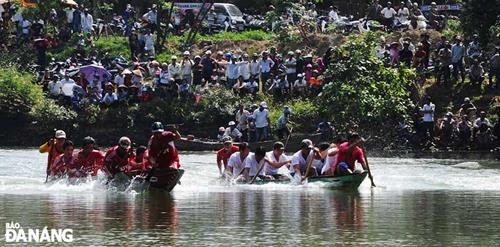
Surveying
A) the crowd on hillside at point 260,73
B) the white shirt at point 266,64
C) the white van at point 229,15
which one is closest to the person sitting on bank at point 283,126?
the crowd on hillside at point 260,73

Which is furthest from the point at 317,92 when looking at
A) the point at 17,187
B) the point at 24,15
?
the point at 17,187

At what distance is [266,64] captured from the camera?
4550 cm

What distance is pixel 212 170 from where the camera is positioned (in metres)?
34.8

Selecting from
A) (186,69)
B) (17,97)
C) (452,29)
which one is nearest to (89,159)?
(186,69)

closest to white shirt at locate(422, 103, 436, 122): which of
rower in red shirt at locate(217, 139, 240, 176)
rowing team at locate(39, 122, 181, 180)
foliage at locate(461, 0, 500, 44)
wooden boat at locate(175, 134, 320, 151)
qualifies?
wooden boat at locate(175, 134, 320, 151)

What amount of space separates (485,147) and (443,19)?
1137cm

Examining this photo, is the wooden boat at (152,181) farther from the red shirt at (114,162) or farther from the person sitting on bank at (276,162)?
the person sitting on bank at (276,162)

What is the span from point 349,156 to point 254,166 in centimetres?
239

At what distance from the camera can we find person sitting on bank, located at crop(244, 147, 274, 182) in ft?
97.0

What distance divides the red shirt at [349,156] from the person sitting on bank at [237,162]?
244 centimetres

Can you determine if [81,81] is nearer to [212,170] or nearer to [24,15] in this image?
[24,15]

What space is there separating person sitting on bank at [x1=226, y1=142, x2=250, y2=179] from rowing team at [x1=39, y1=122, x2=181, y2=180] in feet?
8.56

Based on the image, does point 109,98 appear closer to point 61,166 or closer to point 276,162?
point 276,162

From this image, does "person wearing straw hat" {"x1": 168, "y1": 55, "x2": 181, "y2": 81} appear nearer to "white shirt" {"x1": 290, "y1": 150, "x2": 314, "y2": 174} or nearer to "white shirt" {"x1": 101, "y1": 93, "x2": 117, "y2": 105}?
"white shirt" {"x1": 101, "y1": 93, "x2": 117, "y2": 105}
